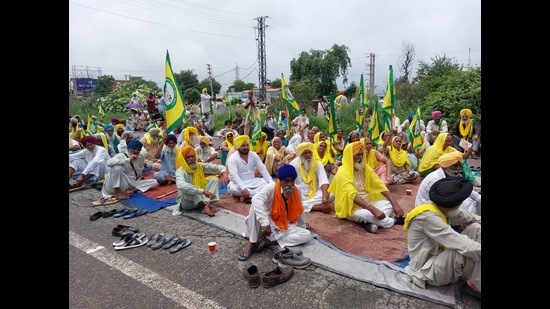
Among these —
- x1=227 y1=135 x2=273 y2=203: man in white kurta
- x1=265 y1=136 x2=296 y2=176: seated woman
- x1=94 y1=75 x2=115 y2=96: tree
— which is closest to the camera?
x1=227 y1=135 x2=273 y2=203: man in white kurta

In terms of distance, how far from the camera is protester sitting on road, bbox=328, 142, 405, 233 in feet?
14.4

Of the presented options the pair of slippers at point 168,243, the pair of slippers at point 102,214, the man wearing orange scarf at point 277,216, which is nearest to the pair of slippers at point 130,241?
the pair of slippers at point 168,243

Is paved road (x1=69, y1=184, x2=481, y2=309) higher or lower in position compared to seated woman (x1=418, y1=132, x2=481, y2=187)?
lower

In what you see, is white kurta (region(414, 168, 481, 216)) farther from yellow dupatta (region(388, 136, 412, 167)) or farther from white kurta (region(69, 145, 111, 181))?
white kurta (region(69, 145, 111, 181))

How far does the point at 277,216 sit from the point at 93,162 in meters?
4.96

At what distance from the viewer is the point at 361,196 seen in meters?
4.77

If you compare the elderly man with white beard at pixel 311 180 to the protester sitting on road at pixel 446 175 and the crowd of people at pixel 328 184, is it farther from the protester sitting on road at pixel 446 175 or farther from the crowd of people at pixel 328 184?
the protester sitting on road at pixel 446 175

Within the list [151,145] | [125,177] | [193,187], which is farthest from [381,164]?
[151,145]

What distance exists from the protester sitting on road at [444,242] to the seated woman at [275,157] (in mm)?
4495

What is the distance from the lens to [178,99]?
5.18 meters

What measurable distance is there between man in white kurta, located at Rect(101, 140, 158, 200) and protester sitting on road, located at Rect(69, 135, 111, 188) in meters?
0.84

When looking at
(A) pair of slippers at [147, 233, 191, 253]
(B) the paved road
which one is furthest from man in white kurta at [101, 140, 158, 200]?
(A) pair of slippers at [147, 233, 191, 253]
